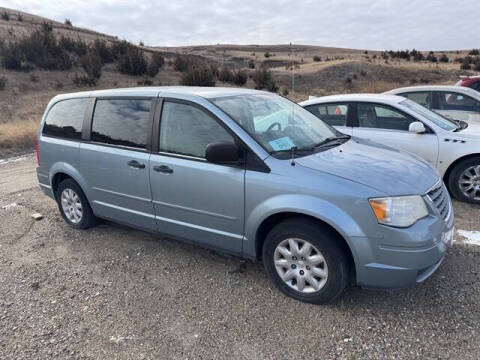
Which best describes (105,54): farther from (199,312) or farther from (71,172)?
(199,312)

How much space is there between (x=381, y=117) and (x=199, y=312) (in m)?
4.20

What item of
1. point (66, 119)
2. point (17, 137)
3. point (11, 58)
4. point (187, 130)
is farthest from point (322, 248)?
point (11, 58)

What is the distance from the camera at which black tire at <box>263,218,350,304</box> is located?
2.98 metres

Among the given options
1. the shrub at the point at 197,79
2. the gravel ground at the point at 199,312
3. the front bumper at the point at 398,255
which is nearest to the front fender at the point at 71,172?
the gravel ground at the point at 199,312

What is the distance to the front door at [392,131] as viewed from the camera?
18.1 feet

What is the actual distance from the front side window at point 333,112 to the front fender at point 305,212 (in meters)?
3.32

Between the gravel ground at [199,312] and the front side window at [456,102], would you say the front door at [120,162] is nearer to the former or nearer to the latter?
the gravel ground at [199,312]

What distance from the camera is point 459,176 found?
5.35m

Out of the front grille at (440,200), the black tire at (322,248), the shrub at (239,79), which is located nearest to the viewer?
the black tire at (322,248)

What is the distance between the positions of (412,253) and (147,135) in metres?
2.62

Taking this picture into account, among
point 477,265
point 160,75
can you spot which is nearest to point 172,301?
point 477,265

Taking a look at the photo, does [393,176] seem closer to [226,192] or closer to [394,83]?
[226,192]

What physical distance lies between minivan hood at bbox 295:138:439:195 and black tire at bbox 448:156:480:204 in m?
2.09

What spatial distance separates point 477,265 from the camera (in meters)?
3.68
